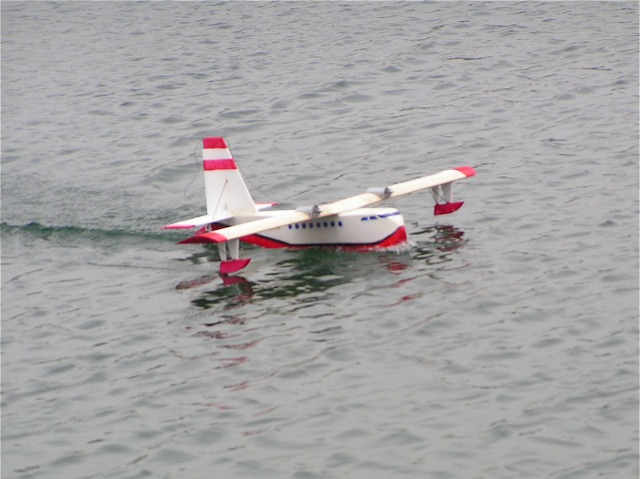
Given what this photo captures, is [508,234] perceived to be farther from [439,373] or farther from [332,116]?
[332,116]

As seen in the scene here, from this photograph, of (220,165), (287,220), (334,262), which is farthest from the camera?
(220,165)

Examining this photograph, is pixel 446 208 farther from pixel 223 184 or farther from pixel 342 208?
pixel 223 184

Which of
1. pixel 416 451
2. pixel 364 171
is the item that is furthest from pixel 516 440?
pixel 364 171

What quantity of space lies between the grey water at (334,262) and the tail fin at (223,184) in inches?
73.3

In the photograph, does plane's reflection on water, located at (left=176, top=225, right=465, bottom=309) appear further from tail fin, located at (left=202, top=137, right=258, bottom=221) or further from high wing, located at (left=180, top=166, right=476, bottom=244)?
tail fin, located at (left=202, top=137, right=258, bottom=221)

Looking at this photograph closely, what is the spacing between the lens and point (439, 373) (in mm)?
24953

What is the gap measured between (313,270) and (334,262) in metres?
0.94

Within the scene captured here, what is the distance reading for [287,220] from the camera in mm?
32719

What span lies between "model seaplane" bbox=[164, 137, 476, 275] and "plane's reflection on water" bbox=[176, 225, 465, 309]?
415mm

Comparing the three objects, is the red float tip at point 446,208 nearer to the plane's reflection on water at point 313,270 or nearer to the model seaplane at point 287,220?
the model seaplane at point 287,220

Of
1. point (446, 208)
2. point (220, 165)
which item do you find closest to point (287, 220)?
point (220, 165)

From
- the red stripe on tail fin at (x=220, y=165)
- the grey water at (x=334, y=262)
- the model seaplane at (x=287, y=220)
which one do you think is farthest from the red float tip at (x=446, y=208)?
the red stripe on tail fin at (x=220, y=165)

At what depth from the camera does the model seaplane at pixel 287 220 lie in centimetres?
3278

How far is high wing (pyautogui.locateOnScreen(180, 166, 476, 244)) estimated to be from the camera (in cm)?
3122
